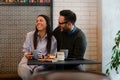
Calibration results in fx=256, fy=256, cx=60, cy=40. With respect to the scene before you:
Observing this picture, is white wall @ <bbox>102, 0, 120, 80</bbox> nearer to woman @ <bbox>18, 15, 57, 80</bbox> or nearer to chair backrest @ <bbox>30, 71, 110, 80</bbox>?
woman @ <bbox>18, 15, 57, 80</bbox>

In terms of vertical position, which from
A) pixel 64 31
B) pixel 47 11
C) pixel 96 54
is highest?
pixel 47 11

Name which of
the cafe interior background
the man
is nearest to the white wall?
the cafe interior background

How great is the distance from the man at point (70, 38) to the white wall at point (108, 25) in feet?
3.32

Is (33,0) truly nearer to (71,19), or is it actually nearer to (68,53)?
(71,19)

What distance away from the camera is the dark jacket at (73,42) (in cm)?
344

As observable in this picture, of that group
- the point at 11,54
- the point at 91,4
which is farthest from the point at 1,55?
the point at 91,4

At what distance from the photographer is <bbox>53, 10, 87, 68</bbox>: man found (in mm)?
3447

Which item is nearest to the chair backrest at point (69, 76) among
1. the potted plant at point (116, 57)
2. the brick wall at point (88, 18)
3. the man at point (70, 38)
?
the man at point (70, 38)

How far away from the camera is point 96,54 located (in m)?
4.70

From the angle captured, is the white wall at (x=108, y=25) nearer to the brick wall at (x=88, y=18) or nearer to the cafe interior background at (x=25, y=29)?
the cafe interior background at (x=25, y=29)

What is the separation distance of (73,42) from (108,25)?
1203mm

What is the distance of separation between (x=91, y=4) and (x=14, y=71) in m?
1.83

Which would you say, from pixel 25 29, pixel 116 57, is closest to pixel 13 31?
pixel 25 29

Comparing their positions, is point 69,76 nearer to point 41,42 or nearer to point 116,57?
point 41,42
